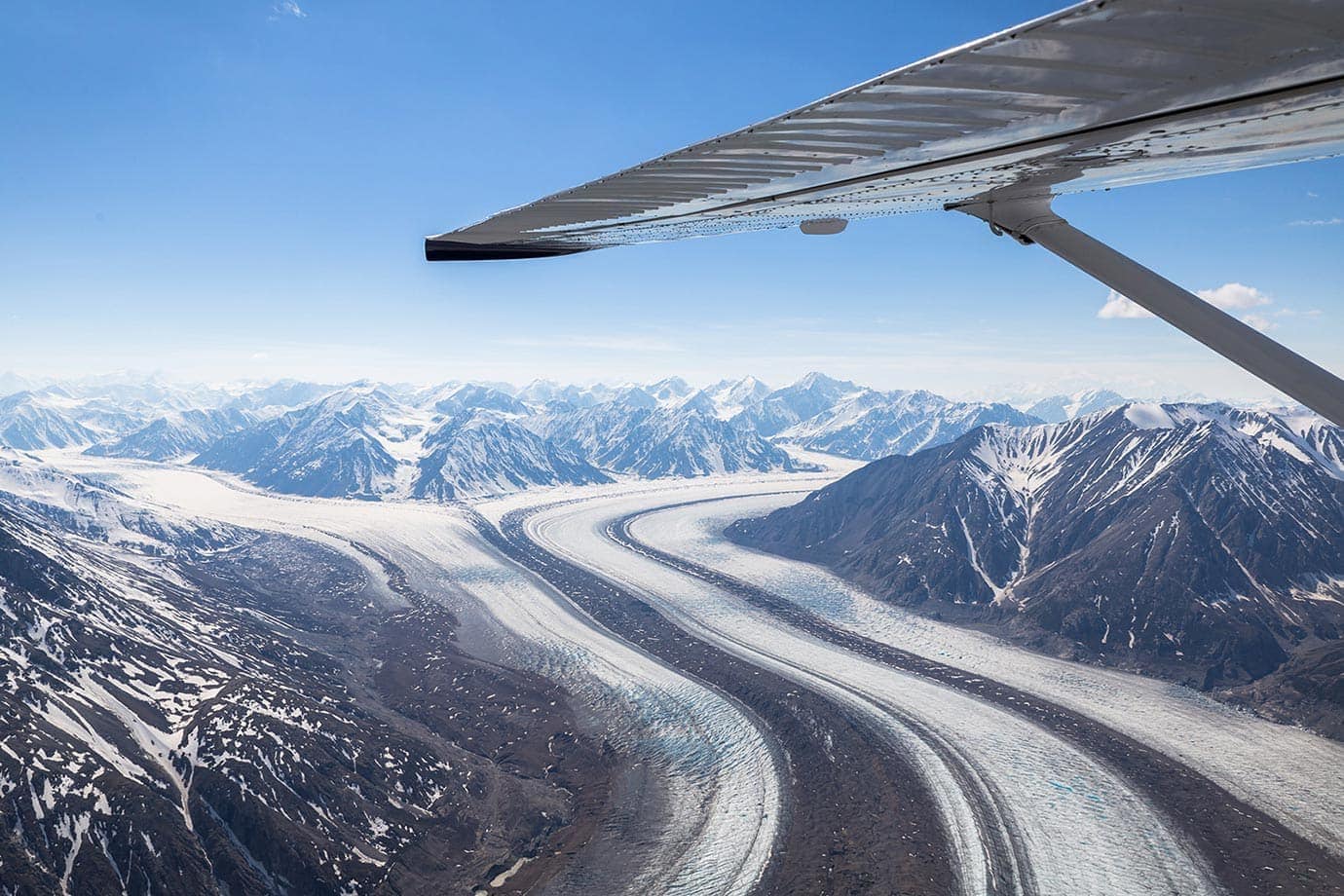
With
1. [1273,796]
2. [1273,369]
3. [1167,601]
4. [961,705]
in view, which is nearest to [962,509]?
[1167,601]

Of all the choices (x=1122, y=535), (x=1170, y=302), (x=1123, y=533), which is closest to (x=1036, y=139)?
(x=1170, y=302)

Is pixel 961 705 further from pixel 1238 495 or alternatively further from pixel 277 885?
pixel 1238 495

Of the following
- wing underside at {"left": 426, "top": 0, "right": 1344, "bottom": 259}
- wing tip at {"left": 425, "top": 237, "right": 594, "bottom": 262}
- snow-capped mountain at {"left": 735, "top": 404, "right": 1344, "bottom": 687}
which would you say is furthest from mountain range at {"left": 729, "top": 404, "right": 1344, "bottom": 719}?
wing tip at {"left": 425, "top": 237, "right": 594, "bottom": 262}

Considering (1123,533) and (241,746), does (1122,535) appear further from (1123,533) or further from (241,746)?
(241,746)

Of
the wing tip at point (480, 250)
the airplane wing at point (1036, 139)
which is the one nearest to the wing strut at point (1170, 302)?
the airplane wing at point (1036, 139)

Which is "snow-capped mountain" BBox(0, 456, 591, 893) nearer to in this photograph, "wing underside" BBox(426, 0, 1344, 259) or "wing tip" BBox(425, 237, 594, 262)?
"wing tip" BBox(425, 237, 594, 262)

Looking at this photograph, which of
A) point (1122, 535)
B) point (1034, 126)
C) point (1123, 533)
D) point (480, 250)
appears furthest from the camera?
point (1123, 533)

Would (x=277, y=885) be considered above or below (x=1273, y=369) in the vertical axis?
below
